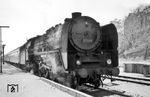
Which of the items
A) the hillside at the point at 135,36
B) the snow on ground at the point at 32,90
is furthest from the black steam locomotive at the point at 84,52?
the hillside at the point at 135,36

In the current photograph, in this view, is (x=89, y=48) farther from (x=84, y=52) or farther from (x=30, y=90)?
(x=30, y=90)

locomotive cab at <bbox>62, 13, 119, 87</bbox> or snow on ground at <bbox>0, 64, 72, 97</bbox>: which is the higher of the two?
locomotive cab at <bbox>62, 13, 119, 87</bbox>

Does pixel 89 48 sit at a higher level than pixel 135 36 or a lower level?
lower

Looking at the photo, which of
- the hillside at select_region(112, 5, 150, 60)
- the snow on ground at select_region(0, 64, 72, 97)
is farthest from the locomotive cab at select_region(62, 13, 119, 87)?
the hillside at select_region(112, 5, 150, 60)

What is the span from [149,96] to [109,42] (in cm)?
332

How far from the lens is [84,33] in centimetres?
1036

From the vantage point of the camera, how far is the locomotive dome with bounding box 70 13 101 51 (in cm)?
1005

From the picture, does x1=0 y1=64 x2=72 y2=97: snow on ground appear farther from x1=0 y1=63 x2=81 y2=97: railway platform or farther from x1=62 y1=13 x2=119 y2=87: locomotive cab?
x1=62 y1=13 x2=119 y2=87: locomotive cab

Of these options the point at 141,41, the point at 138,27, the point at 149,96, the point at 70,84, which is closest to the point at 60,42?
the point at 70,84

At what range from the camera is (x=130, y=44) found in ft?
185

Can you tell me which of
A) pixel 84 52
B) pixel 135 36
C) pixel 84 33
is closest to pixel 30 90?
pixel 84 52

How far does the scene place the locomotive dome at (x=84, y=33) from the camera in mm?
10055

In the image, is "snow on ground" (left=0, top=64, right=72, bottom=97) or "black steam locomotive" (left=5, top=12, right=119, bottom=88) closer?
"snow on ground" (left=0, top=64, right=72, bottom=97)

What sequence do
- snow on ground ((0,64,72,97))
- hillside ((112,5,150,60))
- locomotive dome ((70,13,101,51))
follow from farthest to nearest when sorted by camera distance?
hillside ((112,5,150,60)) < locomotive dome ((70,13,101,51)) < snow on ground ((0,64,72,97))
